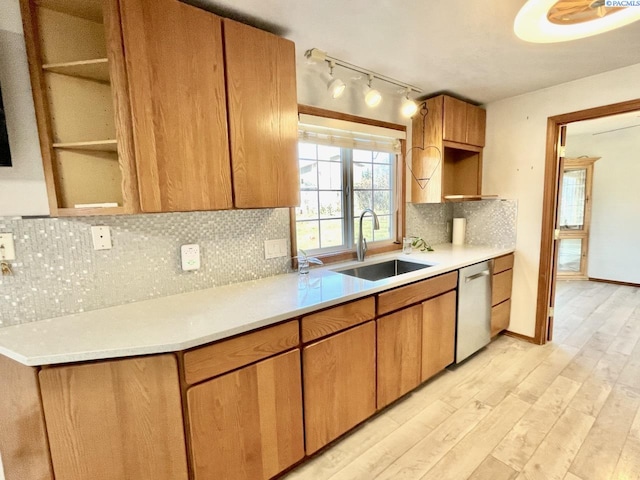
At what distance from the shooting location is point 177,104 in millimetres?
1266

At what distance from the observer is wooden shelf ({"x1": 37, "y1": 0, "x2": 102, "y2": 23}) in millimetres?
1200

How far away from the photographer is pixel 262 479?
54.1 inches

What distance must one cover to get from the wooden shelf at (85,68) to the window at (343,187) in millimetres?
1046

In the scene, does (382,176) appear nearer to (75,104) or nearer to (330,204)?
(330,204)

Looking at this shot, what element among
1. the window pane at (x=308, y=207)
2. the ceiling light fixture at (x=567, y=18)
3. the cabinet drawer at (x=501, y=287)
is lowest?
the cabinet drawer at (x=501, y=287)

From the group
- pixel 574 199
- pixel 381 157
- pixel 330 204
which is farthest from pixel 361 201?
pixel 574 199

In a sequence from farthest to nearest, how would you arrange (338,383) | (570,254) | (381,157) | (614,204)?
(570,254)
(614,204)
(381,157)
(338,383)

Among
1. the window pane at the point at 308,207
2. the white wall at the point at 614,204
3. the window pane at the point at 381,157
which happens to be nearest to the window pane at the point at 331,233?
the window pane at the point at 308,207

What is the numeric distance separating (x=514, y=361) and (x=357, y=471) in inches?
67.4

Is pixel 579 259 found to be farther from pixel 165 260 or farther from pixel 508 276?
pixel 165 260

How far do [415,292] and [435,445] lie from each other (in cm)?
84

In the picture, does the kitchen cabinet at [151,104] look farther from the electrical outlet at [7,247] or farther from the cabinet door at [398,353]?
the cabinet door at [398,353]

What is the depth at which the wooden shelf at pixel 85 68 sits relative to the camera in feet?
3.92

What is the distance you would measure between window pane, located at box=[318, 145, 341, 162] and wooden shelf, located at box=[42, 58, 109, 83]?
1304 mm
